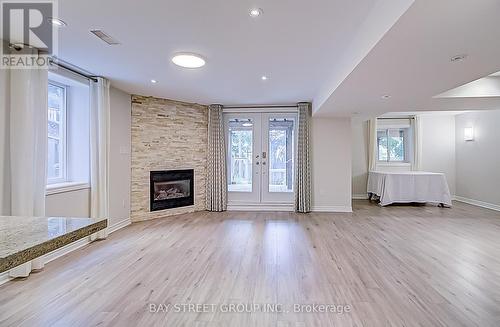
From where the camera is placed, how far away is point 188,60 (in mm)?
3254

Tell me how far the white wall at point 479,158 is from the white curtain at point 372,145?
2.17 metres

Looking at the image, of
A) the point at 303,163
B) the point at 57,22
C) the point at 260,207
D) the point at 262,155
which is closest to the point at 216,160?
the point at 262,155

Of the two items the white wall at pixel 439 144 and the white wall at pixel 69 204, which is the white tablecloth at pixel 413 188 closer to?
the white wall at pixel 439 144

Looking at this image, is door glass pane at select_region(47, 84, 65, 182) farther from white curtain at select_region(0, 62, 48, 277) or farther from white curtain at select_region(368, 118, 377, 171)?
white curtain at select_region(368, 118, 377, 171)

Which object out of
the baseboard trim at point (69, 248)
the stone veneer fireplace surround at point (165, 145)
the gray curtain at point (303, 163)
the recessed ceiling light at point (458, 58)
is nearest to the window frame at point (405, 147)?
the gray curtain at point (303, 163)

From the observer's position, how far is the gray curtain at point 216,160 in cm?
621

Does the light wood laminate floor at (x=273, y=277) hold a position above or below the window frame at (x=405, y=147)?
below

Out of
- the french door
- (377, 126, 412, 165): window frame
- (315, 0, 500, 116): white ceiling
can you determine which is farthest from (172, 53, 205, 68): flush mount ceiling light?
(377, 126, 412, 165): window frame

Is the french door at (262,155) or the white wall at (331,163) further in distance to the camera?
the french door at (262,155)

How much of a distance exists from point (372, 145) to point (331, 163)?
255 cm

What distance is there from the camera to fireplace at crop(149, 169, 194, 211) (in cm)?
552

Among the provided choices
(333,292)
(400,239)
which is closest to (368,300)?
(333,292)

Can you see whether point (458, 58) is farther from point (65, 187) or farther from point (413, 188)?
point (413, 188)

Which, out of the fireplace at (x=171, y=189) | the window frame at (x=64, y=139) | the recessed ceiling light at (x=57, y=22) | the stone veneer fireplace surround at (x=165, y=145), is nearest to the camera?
the recessed ceiling light at (x=57, y=22)
